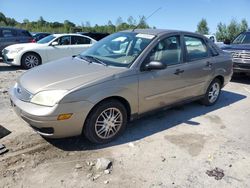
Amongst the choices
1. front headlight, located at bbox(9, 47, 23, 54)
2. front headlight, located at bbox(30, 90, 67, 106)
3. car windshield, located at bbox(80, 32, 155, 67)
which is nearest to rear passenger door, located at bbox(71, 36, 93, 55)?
front headlight, located at bbox(9, 47, 23, 54)

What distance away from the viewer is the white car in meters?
10.6

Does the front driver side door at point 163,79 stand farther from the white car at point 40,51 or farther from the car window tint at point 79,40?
the car window tint at point 79,40

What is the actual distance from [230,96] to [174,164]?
13.7 feet

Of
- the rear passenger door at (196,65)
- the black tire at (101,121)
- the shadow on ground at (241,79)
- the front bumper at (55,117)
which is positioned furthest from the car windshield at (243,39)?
the front bumper at (55,117)

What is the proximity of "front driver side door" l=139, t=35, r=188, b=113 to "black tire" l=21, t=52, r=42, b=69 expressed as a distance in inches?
280

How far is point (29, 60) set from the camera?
10742 millimetres

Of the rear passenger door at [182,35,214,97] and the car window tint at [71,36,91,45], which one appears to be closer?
the rear passenger door at [182,35,214,97]

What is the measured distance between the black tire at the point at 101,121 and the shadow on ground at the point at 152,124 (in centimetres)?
12

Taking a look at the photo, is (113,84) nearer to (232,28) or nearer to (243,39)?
(243,39)

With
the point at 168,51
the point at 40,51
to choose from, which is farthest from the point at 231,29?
the point at 168,51

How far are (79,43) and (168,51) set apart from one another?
762 cm

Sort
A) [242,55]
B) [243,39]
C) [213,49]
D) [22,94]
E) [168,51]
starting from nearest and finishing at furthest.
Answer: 1. [22,94]
2. [168,51]
3. [213,49]
4. [242,55]
5. [243,39]

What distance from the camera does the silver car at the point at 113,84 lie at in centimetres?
370

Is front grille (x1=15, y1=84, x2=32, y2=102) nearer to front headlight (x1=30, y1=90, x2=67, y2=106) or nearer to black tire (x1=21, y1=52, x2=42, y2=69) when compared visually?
front headlight (x1=30, y1=90, x2=67, y2=106)
